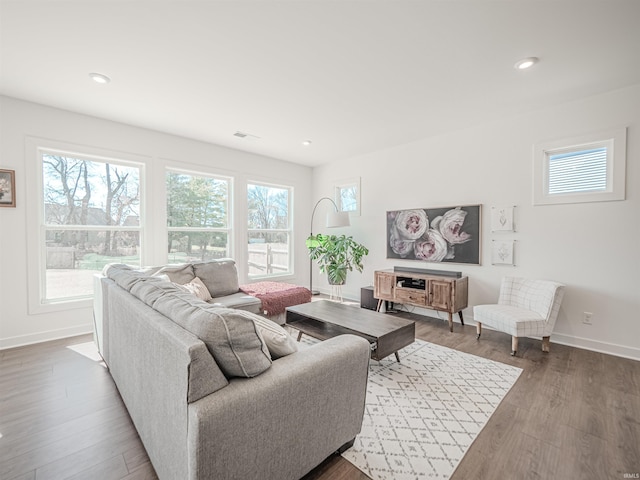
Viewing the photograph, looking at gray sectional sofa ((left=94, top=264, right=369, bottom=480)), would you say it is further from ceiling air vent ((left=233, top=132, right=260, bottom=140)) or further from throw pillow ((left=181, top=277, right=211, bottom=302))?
ceiling air vent ((left=233, top=132, right=260, bottom=140))

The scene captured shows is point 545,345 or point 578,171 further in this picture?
point 578,171

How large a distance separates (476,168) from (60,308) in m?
5.54

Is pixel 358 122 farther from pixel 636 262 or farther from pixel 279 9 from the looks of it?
pixel 636 262

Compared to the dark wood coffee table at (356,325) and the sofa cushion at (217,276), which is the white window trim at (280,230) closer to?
the sofa cushion at (217,276)

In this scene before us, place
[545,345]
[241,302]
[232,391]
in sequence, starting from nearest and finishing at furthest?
1. [232,391]
2. [545,345]
3. [241,302]

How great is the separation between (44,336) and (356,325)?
11.7 ft

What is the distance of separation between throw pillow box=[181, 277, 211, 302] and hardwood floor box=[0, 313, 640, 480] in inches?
42.5

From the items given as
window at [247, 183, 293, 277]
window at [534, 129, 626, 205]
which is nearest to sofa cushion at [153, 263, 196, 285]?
window at [247, 183, 293, 277]

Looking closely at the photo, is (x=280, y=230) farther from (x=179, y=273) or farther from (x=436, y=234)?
(x=436, y=234)

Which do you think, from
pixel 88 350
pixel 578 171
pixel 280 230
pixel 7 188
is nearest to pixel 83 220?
pixel 7 188

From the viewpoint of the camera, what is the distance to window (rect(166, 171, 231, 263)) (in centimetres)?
430

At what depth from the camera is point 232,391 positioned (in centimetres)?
106

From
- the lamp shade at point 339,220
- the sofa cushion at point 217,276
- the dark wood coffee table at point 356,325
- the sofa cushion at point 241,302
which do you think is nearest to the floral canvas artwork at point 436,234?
the lamp shade at point 339,220

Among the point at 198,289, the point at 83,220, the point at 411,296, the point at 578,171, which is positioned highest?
the point at 578,171
